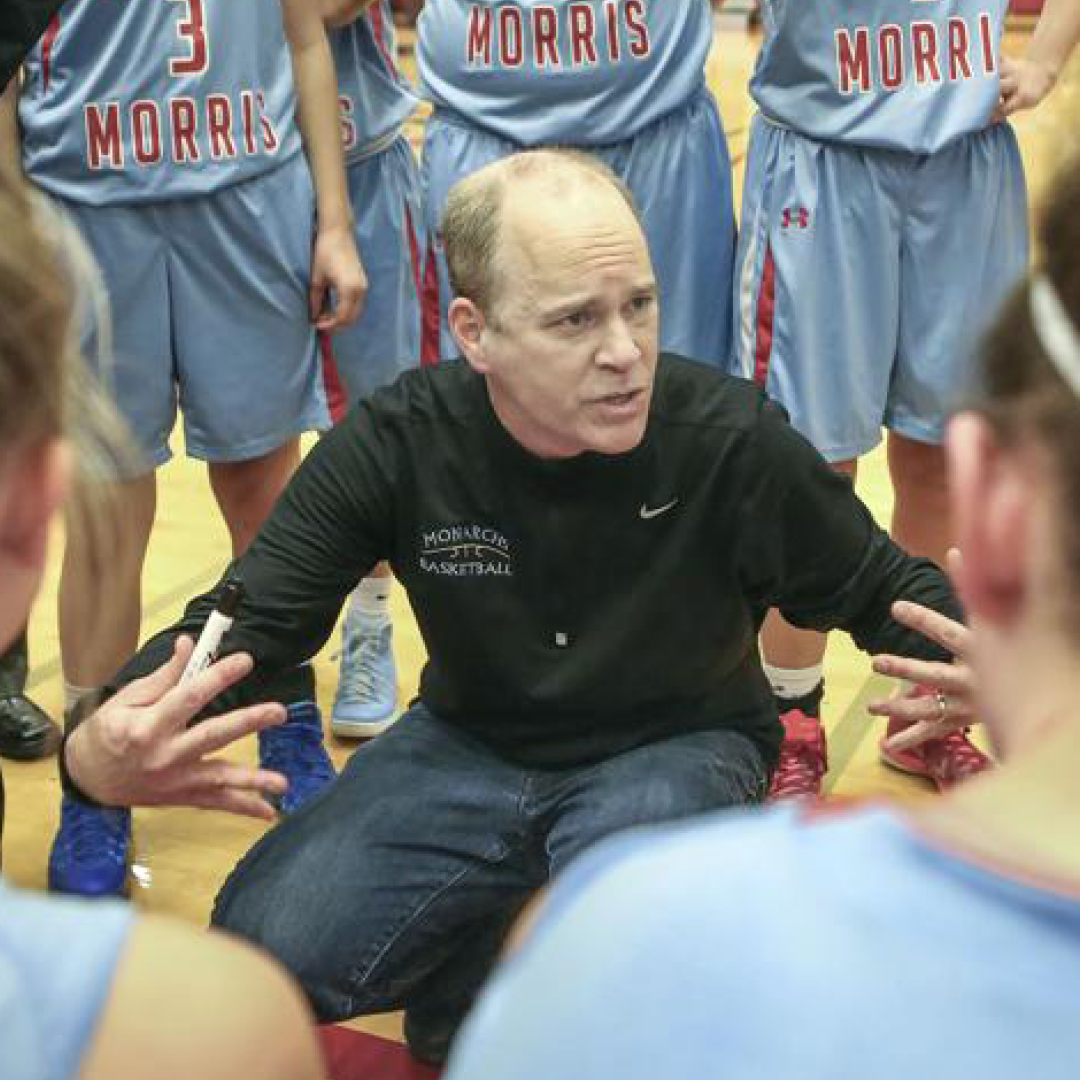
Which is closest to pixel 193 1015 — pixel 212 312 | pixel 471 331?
pixel 471 331

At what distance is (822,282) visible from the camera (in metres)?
2.77

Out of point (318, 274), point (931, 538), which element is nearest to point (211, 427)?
point (318, 274)

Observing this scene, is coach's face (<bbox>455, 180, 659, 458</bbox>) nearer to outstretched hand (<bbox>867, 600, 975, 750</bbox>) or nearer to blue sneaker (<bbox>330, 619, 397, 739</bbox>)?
outstretched hand (<bbox>867, 600, 975, 750</bbox>)

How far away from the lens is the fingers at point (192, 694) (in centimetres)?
181

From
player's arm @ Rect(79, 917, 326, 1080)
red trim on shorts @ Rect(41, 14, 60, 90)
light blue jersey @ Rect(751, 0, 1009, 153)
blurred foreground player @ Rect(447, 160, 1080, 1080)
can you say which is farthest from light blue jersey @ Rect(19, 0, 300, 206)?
blurred foreground player @ Rect(447, 160, 1080, 1080)

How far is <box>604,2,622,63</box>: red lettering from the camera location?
2787mm

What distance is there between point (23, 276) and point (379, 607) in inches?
88.9

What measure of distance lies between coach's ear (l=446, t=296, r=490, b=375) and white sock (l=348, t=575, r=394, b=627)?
0.96 metres

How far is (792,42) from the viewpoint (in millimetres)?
2732

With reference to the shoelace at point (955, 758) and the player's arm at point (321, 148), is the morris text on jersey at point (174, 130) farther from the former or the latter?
the shoelace at point (955, 758)

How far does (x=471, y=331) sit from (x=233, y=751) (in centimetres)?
114

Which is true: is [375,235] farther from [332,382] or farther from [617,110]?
[617,110]

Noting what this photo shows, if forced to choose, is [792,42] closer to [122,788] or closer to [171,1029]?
[122,788]

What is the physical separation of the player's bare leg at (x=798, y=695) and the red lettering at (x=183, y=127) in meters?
1.12
